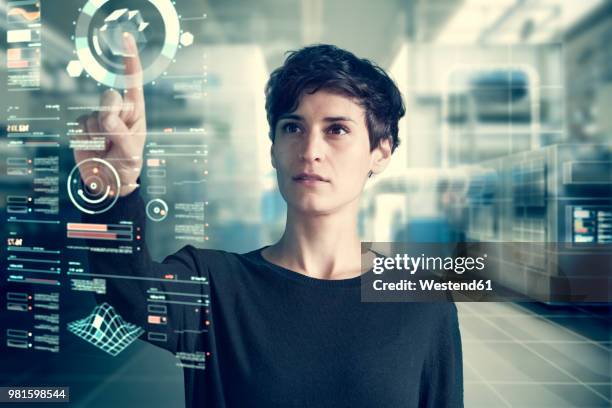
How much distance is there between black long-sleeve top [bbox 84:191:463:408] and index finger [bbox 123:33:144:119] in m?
0.18

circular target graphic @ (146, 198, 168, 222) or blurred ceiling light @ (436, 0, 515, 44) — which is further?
circular target graphic @ (146, 198, 168, 222)

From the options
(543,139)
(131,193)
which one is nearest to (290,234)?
(131,193)

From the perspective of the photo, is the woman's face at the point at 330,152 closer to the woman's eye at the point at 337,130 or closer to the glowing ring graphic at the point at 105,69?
the woman's eye at the point at 337,130

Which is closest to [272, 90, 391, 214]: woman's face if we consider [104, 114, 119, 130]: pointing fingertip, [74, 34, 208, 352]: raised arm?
[74, 34, 208, 352]: raised arm

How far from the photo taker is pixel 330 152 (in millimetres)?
944

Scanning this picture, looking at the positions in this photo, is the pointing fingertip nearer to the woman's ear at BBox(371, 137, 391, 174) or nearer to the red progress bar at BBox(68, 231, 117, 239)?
the red progress bar at BBox(68, 231, 117, 239)

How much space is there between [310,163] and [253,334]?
33 centimetres

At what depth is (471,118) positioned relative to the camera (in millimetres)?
938

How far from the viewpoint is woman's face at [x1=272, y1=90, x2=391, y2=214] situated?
0.95 metres

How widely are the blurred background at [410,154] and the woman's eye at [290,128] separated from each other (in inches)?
1.9

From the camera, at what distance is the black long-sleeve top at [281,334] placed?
94cm

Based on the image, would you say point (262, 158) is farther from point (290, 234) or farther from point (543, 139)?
point (543, 139)

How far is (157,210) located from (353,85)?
0.45 m

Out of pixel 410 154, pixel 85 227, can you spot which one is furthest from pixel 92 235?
pixel 410 154
